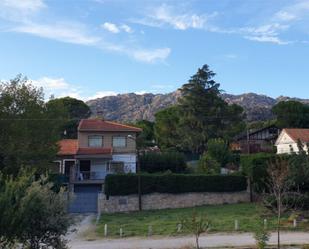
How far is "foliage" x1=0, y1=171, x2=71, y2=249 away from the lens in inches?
557

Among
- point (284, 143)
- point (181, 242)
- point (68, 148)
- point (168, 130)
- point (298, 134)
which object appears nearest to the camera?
point (181, 242)

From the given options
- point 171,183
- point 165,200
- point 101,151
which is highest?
point 101,151

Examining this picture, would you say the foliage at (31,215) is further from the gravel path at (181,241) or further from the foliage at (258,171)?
the foliage at (258,171)

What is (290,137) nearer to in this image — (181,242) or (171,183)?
(171,183)

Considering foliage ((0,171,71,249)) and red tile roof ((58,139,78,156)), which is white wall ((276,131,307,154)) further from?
foliage ((0,171,71,249))

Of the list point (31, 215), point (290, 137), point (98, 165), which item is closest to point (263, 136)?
point (290, 137)

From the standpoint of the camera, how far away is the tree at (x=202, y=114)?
7119cm

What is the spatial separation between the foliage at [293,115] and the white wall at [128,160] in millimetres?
40912

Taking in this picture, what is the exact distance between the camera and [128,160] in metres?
56.4

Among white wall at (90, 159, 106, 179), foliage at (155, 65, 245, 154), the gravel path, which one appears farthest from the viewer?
foliage at (155, 65, 245, 154)

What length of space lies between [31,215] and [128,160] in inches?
1644

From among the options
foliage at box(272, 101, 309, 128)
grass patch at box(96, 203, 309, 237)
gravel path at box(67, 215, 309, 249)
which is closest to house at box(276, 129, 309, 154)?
foliage at box(272, 101, 309, 128)

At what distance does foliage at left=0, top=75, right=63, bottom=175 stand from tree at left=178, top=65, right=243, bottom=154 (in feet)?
105

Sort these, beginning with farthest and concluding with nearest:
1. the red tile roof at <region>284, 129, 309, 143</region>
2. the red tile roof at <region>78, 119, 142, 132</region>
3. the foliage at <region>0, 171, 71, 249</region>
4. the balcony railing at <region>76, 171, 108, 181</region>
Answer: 1. the red tile roof at <region>284, 129, 309, 143</region>
2. the red tile roof at <region>78, 119, 142, 132</region>
3. the balcony railing at <region>76, 171, 108, 181</region>
4. the foliage at <region>0, 171, 71, 249</region>
